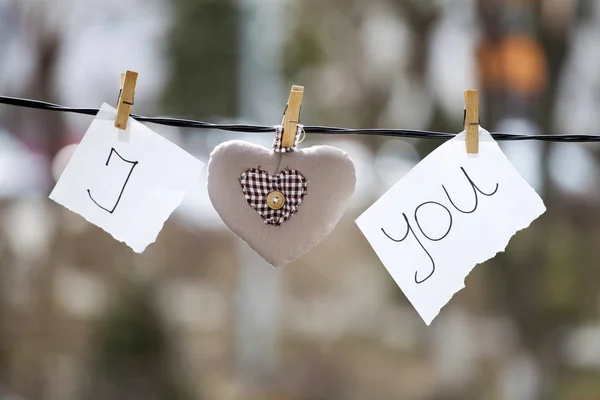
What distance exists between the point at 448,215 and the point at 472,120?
12 centimetres


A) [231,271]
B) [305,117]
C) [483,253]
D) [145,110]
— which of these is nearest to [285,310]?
[231,271]

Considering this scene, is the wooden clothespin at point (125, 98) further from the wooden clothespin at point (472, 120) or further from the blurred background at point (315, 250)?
the blurred background at point (315, 250)

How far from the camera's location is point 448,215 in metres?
0.87

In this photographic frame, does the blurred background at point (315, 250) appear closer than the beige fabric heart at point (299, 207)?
No

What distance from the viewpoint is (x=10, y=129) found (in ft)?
15.1

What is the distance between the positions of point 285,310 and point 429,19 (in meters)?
2.19

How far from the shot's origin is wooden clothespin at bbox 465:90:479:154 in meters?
0.83

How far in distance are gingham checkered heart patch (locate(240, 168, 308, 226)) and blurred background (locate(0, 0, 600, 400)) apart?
240 cm

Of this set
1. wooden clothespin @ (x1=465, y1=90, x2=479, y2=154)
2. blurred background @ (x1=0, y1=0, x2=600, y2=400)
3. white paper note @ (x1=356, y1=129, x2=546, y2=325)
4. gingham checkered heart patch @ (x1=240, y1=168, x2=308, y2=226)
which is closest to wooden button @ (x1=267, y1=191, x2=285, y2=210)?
gingham checkered heart patch @ (x1=240, y1=168, x2=308, y2=226)

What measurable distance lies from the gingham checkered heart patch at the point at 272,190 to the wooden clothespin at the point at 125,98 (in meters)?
0.16

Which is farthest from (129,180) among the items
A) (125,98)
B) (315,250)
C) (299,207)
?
(315,250)

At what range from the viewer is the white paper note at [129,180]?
851 millimetres

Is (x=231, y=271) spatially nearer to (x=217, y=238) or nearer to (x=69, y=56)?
(x=217, y=238)

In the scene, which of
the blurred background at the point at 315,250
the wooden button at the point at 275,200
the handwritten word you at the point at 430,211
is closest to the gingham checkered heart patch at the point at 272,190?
the wooden button at the point at 275,200
